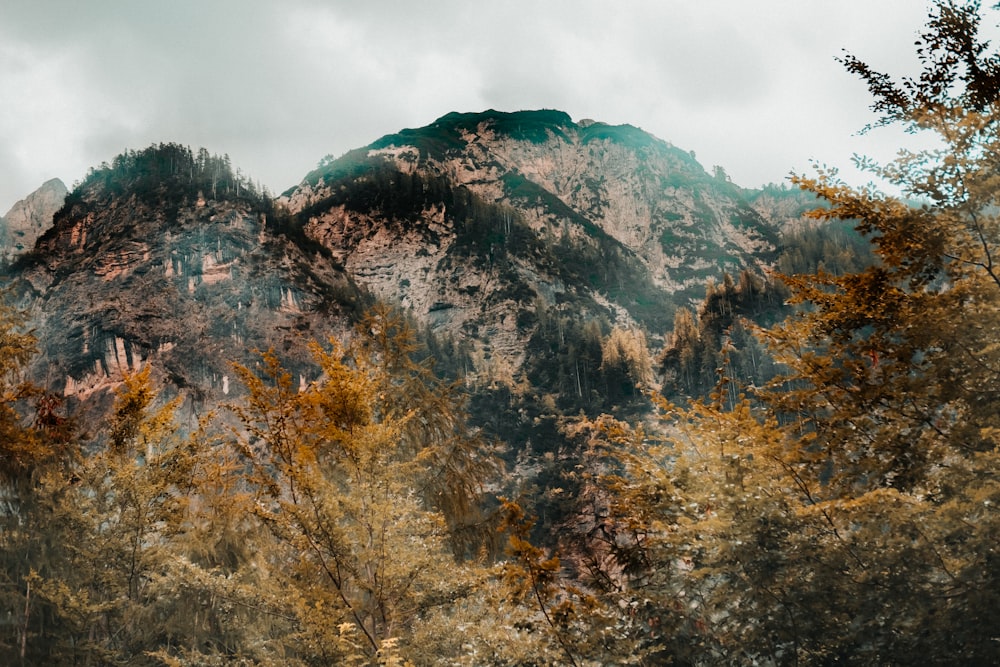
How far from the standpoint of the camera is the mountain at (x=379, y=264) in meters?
63.8

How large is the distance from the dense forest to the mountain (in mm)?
35784

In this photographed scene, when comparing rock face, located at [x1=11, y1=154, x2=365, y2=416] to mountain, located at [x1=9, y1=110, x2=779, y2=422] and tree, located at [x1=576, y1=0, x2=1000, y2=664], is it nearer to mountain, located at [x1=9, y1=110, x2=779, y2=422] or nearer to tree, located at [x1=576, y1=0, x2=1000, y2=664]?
mountain, located at [x1=9, y1=110, x2=779, y2=422]

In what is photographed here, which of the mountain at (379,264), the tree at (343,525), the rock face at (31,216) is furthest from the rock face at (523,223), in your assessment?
the tree at (343,525)

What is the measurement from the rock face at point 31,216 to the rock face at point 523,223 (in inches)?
2224

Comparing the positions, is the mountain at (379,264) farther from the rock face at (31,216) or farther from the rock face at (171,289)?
the rock face at (31,216)

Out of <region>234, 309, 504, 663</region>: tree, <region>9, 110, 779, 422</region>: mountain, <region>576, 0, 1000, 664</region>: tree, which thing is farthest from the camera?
<region>9, 110, 779, 422</region>: mountain

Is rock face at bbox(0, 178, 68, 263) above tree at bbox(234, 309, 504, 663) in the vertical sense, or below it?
above

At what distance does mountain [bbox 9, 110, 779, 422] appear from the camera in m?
63.8

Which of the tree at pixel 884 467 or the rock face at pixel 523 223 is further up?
the rock face at pixel 523 223

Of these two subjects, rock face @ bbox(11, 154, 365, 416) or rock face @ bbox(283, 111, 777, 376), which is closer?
rock face @ bbox(11, 154, 365, 416)

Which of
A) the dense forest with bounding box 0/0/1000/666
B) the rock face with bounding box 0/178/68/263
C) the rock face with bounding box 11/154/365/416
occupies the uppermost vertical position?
the rock face with bounding box 0/178/68/263

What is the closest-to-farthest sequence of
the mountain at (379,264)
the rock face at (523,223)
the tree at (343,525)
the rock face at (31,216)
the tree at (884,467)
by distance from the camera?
the tree at (884,467), the tree at (343,525), the mountain at (379,264), the rock face at (523,223), the rock face at (31,216)

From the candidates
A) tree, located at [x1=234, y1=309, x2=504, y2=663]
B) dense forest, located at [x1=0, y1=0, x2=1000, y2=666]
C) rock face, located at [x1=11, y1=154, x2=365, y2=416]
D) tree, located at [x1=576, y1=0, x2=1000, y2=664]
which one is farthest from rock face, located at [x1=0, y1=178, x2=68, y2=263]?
tree, located at [x1=576, y1=0, x2=1000, y2=664]

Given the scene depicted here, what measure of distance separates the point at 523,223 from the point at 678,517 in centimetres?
10379
